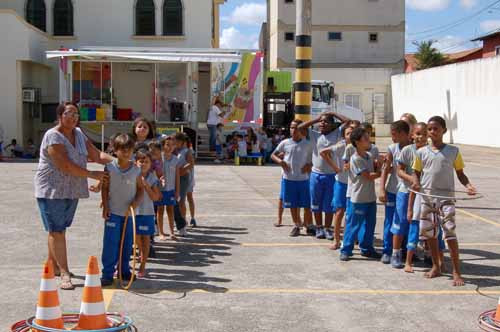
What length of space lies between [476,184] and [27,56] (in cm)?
1630

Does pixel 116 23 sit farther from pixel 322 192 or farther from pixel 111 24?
pixel 322 192

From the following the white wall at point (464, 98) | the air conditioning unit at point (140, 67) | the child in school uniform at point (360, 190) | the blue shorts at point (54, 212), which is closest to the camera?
the blue shorts at point (54, 212)

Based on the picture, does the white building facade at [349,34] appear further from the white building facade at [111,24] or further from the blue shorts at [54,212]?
the blue shorts at [54,212]

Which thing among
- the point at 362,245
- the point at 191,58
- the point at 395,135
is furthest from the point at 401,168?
the point at 191,58

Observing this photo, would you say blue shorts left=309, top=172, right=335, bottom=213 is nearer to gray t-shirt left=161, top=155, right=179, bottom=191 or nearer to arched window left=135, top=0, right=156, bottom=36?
gray t-shirt left=161, top=155, right=179, bottom=191

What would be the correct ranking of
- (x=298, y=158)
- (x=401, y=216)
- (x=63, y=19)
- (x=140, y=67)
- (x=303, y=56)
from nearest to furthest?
(x=401, y=216)
(x=298, y=158)
(x=303, y=56)
(x=140, y=67)
(x=63, y=19)

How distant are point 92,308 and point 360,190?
4013 mm

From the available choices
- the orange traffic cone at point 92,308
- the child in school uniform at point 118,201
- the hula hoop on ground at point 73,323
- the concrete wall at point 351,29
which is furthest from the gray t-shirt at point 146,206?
the concrete wall at point 351,29

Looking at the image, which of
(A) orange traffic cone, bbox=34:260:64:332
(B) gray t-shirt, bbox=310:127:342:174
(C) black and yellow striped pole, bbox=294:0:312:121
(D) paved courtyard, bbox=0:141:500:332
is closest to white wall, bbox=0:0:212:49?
(C) black and yellow striped pole, bbox=294:0:312:121

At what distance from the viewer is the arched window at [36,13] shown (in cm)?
2861

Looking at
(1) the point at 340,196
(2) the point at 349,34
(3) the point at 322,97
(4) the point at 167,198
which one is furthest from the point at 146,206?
(2) the point at 349,34

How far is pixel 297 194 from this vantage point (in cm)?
968

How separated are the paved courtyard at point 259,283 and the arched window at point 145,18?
18577mm

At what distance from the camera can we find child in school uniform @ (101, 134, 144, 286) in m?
6.75
